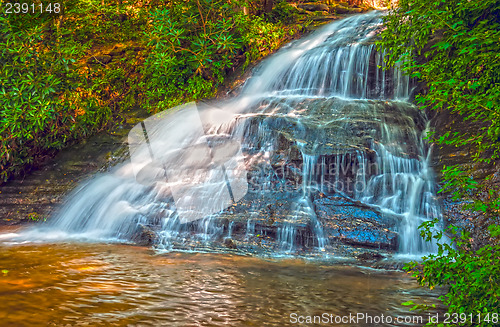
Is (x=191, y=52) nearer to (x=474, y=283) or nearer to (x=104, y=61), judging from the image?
(x=104, y=61)

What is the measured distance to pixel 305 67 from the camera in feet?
36.7

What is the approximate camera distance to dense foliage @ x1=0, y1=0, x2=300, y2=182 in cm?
841

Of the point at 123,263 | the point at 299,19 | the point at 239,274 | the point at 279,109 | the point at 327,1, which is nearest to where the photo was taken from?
the point at 239,274

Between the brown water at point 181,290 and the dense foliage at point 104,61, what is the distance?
4.03m

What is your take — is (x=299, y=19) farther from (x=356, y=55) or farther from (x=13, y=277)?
(x=13, y=277)

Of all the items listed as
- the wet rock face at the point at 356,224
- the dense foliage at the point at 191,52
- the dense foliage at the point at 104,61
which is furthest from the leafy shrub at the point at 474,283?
the dense foliage at the point at 191,52

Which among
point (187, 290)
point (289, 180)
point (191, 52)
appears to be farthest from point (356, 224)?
point (191, 52)

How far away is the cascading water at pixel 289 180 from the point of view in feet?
21.4

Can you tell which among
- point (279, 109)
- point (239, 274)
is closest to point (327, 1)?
point (279, 109)

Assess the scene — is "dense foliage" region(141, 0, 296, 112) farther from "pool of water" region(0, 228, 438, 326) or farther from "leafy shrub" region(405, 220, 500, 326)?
"leafy shrub" region(405, 220, 500, 326)

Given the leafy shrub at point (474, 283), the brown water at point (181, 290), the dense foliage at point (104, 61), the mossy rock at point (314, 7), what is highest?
the mossy rock at point (314, 7)

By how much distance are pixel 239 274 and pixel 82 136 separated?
7330 mm

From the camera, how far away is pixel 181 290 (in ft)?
13.8

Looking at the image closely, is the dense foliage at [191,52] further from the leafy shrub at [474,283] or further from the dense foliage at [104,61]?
the leafy shrub at [474,283]
